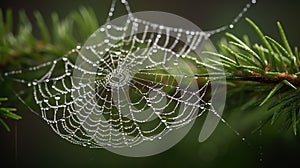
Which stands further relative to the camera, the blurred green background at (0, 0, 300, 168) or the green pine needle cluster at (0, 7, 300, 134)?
the blurred green background at (0, 0, 300, 168)

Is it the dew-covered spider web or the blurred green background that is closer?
the dew-covered spider web

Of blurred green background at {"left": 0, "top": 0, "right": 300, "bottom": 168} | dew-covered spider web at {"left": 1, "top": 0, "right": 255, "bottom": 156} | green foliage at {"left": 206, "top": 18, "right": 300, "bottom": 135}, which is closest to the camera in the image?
green foliage at {"left": 206, "top": 18, "right": 300, "bottom": 135}

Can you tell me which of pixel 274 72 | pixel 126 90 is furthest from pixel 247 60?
pixel 126 90

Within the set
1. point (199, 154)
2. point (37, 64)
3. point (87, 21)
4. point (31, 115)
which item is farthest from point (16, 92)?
point (31, 115)

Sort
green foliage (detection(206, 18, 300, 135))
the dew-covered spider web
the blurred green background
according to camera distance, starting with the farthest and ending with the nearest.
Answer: the blurred green background < the dew-covered spider web < green foliage (detection(206, 18, 300, 135))
